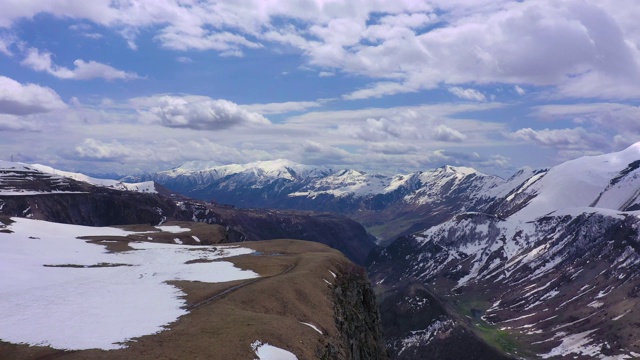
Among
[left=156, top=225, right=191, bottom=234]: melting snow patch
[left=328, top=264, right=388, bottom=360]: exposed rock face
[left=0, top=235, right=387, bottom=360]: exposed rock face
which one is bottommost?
[left=328, top=264, right=388, bottom=360]: exposed rock face

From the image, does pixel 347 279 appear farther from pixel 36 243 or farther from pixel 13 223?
pixel 13 223

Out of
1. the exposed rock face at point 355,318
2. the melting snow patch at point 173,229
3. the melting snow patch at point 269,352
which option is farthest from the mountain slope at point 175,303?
the melting snow patch at point 173,229

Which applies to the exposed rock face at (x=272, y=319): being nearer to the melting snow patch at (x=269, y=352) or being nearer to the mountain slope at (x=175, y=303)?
the mountain slope at (x=175, y=303)

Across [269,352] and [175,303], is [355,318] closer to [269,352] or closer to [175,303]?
[175,303]

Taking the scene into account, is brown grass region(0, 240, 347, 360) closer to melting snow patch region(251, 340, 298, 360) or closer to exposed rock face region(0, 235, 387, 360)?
exposed rock face region(0, 235, 387, 360)

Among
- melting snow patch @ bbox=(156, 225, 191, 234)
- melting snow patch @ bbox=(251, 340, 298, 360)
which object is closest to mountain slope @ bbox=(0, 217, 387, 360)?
melting snow patch @ bbox=(251, 340, 298, 360)

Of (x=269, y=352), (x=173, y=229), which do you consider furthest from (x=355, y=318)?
(x=173, y=229)
